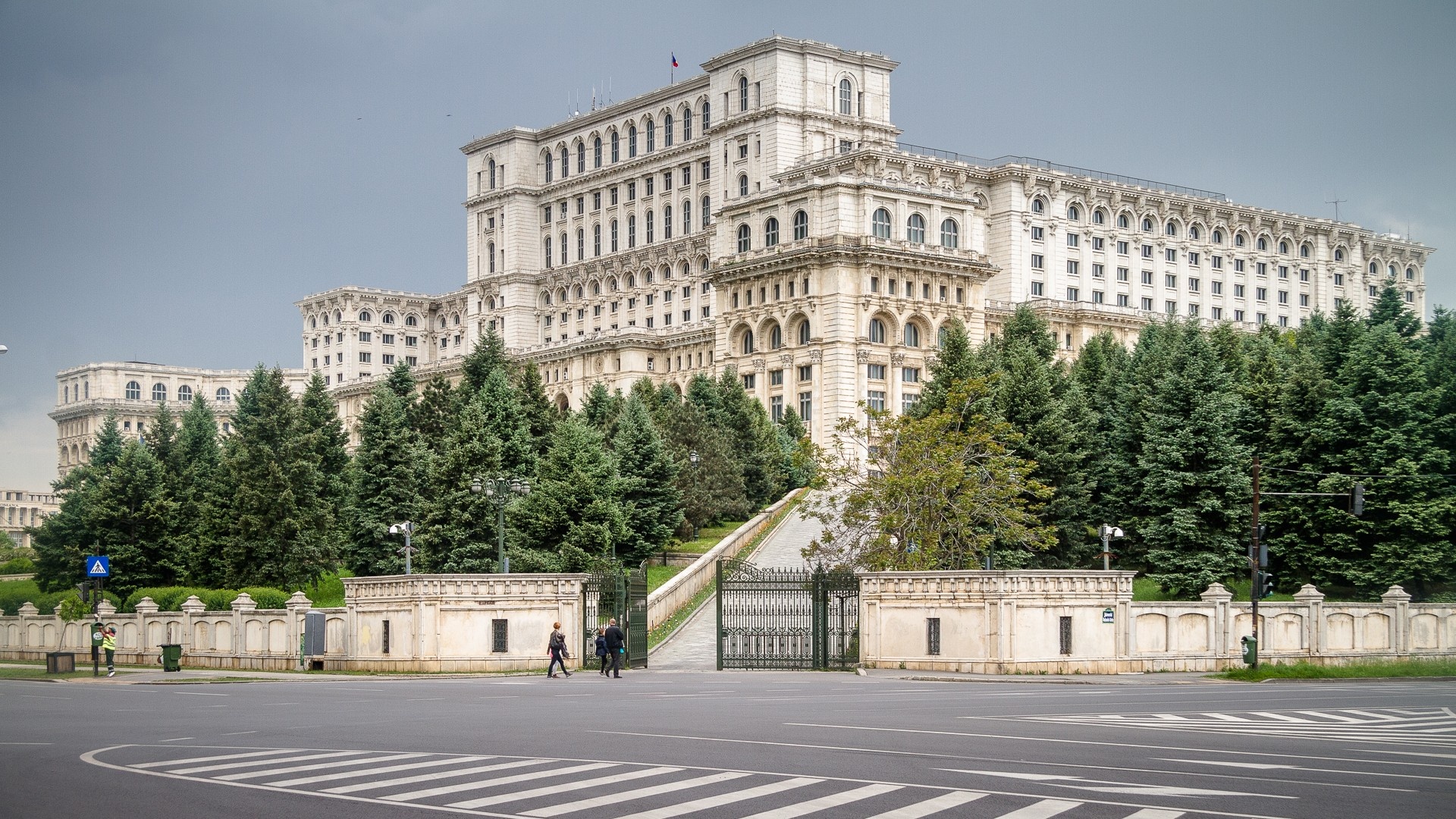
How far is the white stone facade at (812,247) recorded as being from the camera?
355 ft

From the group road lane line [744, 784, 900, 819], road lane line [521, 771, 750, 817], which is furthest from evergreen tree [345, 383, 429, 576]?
road lane line [744, 784, 900, 819]

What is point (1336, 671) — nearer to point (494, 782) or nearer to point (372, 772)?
point (494, 782)

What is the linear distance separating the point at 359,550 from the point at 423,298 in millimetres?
121752

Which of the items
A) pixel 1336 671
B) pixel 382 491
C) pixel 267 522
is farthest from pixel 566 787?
pixel 382 491

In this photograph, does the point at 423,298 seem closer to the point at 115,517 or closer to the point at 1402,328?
the point at 115,517

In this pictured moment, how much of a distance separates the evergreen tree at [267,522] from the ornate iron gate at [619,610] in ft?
85.3

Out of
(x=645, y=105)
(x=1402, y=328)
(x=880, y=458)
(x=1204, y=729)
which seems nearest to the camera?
(x=1204, y=729)

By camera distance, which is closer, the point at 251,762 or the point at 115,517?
the point at 251,762

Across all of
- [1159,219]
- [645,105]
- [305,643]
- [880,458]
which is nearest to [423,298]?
[645,105]

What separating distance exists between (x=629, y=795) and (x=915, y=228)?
97090mm

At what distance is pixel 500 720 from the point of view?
23812 millimetres

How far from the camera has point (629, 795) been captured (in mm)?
14977

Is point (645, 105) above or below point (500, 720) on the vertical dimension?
above

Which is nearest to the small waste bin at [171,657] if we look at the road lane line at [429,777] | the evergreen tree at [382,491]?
the evergreen tree at [382,491]
